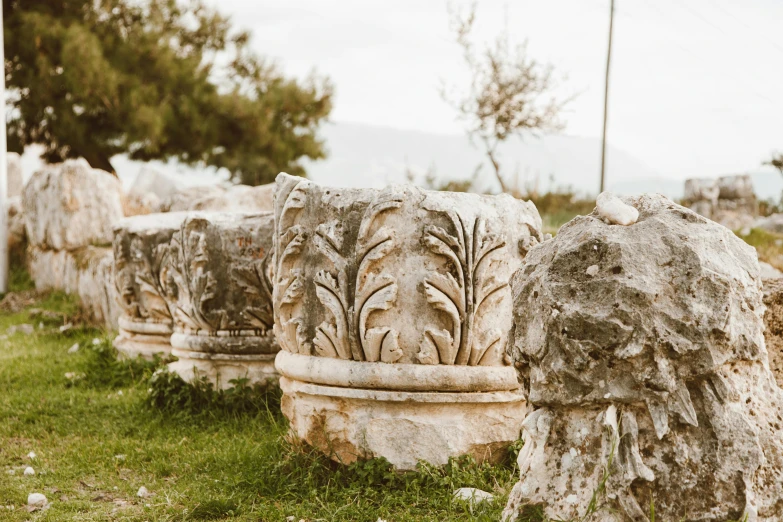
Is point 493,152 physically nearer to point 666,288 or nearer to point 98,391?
point 98,391

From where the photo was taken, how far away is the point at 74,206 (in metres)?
9.85

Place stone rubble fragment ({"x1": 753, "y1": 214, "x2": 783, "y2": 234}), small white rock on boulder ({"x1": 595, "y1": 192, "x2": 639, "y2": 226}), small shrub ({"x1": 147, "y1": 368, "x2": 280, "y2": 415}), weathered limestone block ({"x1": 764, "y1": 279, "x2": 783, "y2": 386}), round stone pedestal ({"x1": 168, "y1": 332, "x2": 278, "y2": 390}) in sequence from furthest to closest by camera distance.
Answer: stone rubble fragment ({"x1": 753, "y1": 214, "x2": 783, "y2": 234}) < round stone pedestal ({"x1": 168, "y1": 332, "x2": 278, "y2": 390}) < small shrub ({"x1": 147, "y1": 368, "x2": 280, "y2": 415}) < weathered limestone block ({"x1": 764, "y1": 279, "x2": 783, "y2": 386}) < small white rock on boulder ({"x1": 595, "y1": 192, "x2": 639, "y2": 226})

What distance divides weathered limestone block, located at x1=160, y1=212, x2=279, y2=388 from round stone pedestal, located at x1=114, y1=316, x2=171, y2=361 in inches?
45.8

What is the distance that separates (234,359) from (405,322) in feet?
6.02

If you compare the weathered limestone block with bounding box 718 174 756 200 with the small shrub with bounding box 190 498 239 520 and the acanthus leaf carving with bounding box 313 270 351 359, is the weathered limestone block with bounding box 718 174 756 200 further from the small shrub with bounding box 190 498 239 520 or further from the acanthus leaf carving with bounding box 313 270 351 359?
the small shrub with bounding box 190 498 239 520

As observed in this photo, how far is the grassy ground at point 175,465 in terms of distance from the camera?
3.31 metres

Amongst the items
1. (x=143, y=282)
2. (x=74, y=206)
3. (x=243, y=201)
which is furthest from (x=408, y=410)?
(x=74, y=206)

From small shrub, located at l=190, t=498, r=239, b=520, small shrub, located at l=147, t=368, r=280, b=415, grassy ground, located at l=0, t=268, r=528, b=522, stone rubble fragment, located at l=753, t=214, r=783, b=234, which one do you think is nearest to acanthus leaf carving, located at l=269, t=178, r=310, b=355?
grassy ground, located at l=0, t=268, r=528, b=522

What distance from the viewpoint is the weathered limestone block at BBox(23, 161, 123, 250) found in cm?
978

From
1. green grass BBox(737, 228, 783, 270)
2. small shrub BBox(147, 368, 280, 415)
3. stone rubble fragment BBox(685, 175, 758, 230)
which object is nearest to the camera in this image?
small shrub BBox(147, 368, 280, 415)

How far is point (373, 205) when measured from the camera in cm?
354

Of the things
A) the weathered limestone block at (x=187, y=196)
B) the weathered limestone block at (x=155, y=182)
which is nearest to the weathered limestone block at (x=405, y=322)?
the weathered limestone block at (x=187, y=196)

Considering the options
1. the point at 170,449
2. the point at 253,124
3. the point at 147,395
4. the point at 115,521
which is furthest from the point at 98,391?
the point at 253,124

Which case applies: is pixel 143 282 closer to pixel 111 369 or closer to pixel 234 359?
pixel 111 369
